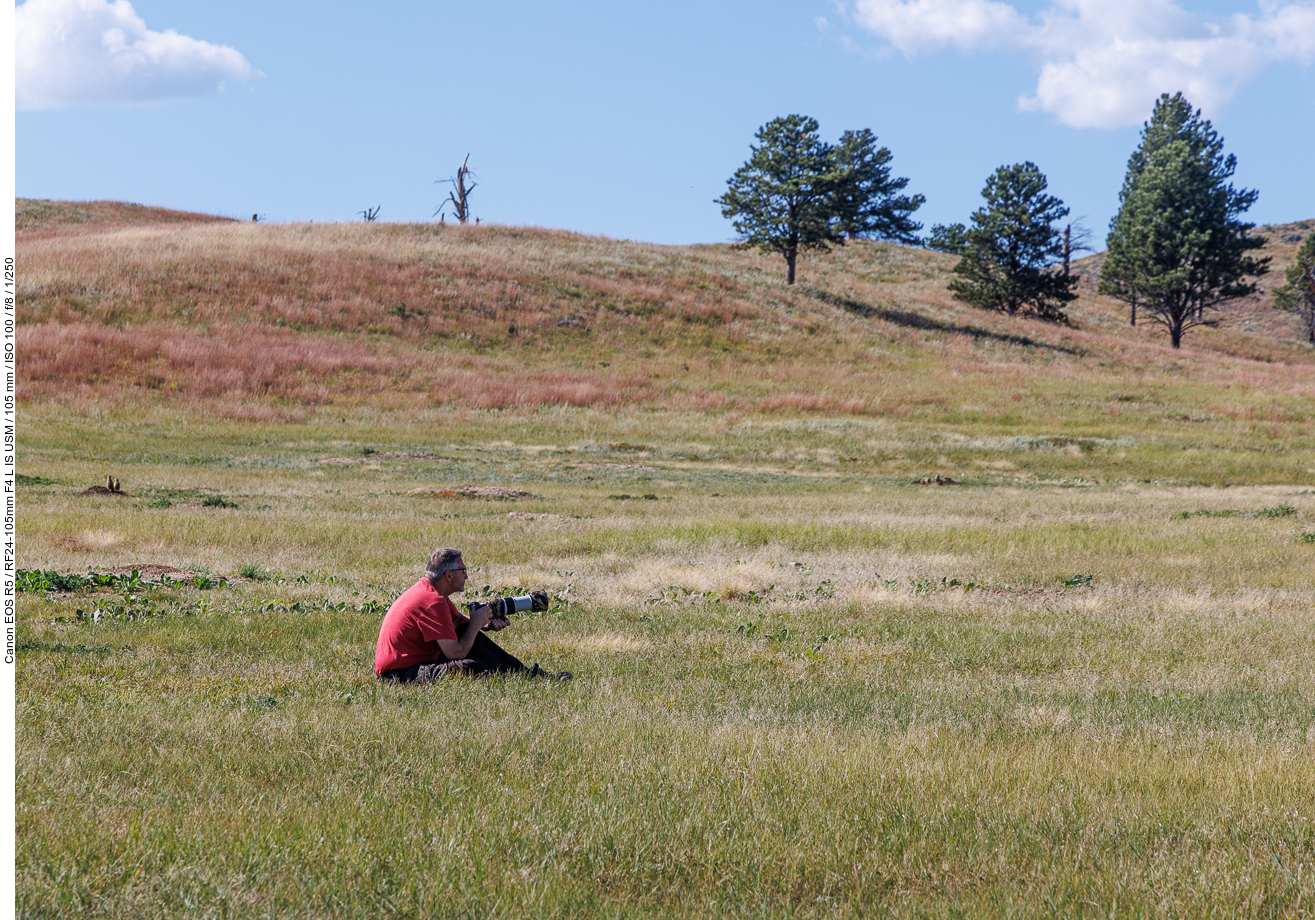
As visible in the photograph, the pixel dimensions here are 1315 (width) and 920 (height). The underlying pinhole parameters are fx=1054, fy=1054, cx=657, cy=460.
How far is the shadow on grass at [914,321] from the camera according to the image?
232 ft

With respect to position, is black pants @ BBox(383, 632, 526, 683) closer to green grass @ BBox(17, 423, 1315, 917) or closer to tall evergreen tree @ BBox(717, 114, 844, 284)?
green grass @ BBox(17, 423, 1315, 917)

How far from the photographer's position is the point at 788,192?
75875 millimetres

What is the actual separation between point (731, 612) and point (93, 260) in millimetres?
59203

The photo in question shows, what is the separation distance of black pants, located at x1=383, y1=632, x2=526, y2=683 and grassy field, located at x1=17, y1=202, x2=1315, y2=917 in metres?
0.20

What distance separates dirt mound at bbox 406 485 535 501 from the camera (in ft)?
81.4

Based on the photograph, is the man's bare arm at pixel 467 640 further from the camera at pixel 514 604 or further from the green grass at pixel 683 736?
the green grass at pixel 683 736

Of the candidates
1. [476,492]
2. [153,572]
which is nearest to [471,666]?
[153,572]

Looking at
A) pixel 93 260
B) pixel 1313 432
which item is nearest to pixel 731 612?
pixel 1313 432

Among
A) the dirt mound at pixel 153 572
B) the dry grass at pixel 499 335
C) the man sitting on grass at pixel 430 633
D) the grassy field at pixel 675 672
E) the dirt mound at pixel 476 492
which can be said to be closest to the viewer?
the grassy field at pixel 675 672

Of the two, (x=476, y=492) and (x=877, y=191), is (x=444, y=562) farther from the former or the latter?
(x=877, y=191)

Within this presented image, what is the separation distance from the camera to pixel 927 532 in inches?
758

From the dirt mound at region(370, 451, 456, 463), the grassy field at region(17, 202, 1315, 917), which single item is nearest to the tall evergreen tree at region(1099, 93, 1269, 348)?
the grassy field at region(17, 202, 1315, 917)

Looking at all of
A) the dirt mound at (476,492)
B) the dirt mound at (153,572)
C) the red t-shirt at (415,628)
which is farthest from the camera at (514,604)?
the dirt mound at (476,492)

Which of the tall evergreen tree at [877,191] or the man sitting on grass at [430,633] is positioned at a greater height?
the tall evergreen tree at [877,191]
